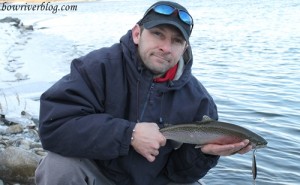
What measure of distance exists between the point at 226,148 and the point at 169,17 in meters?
1.20

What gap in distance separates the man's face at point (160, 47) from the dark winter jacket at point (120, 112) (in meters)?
0.09

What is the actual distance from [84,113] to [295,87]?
944 cm

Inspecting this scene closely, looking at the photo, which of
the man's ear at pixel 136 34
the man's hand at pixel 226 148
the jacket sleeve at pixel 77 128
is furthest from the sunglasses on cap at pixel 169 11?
the man's hand at pixel 226 148

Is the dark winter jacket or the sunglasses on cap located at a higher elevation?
the sunglasses on cap

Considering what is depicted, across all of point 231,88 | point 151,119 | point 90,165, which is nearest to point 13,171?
point 90,165

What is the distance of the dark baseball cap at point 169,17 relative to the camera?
3.90m

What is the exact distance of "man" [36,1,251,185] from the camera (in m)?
3.66

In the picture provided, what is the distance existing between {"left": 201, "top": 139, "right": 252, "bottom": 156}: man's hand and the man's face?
0.76m

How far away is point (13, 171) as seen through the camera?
216 inches

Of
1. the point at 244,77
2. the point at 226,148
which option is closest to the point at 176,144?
the point at 226,148

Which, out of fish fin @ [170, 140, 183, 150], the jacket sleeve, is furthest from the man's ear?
fish fin @ [170, 140, 183, 150]

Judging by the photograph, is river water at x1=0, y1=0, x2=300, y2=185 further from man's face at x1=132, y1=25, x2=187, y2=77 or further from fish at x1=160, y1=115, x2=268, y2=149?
man's face at x1=132, y1=25, x2=187, y2=77

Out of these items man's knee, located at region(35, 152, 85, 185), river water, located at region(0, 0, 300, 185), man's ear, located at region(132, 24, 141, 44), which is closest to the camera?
man's knee, located at region(35, 152, 85, 185)

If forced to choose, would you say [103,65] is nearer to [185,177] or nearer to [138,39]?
[138,39]
